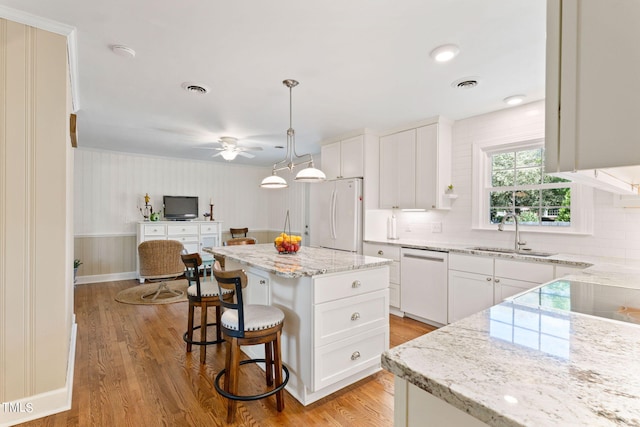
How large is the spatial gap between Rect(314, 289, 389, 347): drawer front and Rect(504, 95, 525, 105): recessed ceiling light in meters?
2.40

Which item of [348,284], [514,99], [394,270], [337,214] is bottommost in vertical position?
[394,270]

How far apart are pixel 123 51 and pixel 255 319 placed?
2190 millimetres

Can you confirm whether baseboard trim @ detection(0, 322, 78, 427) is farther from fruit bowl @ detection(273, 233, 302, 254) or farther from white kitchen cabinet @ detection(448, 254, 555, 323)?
white kitchen cabinet @ detection(448, 254, 555, 323)

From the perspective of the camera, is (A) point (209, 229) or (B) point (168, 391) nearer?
(B) point (168, 391)

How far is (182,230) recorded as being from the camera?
20.1 ft

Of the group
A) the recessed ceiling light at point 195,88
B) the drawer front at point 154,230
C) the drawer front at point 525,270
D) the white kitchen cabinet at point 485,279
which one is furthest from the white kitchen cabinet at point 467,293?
the drawer front at point 154,230

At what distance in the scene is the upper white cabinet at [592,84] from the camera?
0.50 meters

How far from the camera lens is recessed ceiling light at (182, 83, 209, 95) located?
2879 millimetres

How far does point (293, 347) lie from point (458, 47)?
8.21 feet

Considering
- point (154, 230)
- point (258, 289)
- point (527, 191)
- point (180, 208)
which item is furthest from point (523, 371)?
point (180, 208)

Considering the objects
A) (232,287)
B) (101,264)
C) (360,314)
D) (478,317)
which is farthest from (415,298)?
(101,264)

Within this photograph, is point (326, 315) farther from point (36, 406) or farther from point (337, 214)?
point (337, 214)

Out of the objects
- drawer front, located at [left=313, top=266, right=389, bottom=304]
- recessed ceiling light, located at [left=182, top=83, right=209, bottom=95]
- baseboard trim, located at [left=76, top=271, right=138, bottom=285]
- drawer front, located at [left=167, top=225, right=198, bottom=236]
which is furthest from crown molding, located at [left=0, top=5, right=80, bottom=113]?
baseboard trim, located at [left=76, top=271, right=138, bottom=285]

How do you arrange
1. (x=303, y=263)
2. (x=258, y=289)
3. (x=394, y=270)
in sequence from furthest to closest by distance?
(x=394, y=270)
(x=258, y=289)
(x=303, y=263)
